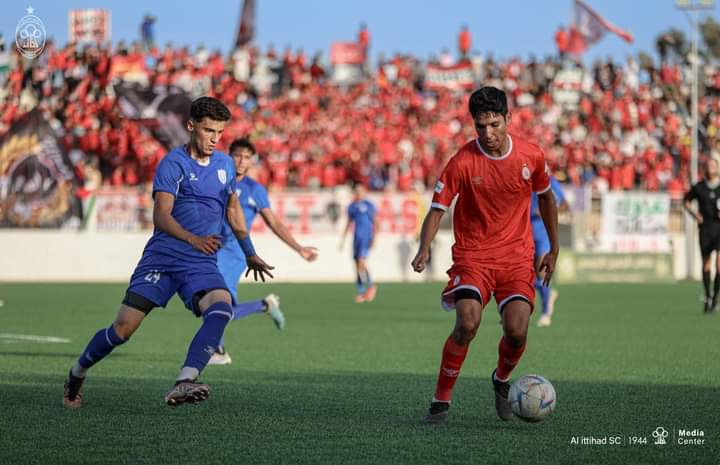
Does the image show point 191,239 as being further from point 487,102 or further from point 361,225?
point 361,225

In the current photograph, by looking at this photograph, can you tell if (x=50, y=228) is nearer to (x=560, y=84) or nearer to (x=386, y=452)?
(x=560, y=84)

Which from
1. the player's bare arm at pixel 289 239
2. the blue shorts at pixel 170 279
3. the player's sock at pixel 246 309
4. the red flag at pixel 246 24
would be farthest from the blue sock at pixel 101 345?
the red flag at pixel 246 24

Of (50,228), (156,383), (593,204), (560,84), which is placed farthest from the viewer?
(560,84)

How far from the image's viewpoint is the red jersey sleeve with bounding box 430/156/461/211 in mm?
7598

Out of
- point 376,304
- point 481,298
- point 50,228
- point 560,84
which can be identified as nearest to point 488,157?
point 481,298

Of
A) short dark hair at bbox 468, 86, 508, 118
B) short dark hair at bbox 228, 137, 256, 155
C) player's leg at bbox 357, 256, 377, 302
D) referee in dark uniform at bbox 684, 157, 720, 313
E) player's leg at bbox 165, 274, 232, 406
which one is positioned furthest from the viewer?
player's leg at bbox 357, 256, 377, 302

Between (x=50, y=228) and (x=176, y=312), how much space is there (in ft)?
30.5

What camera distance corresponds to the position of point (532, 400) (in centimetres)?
739

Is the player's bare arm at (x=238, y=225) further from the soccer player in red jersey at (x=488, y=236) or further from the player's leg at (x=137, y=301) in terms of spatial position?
the soccer player in red jersey at (x=488, y=236)

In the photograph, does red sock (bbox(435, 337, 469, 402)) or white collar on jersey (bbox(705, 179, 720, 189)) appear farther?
white collar on jersey (bbox(705, 179, 720, 189))

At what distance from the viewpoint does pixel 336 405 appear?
27.9ft

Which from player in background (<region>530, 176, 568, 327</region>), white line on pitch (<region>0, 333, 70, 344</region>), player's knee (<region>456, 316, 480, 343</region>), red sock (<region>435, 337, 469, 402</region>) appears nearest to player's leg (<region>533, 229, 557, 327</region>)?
player in background (<region>530, 176, 568, 327</region>)

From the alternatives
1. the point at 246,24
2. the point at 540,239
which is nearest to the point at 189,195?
the point at 540,239

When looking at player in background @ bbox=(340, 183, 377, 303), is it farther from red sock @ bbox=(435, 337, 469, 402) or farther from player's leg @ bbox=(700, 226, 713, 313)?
red sock @ bbox=(435, 337, 469, 402)
